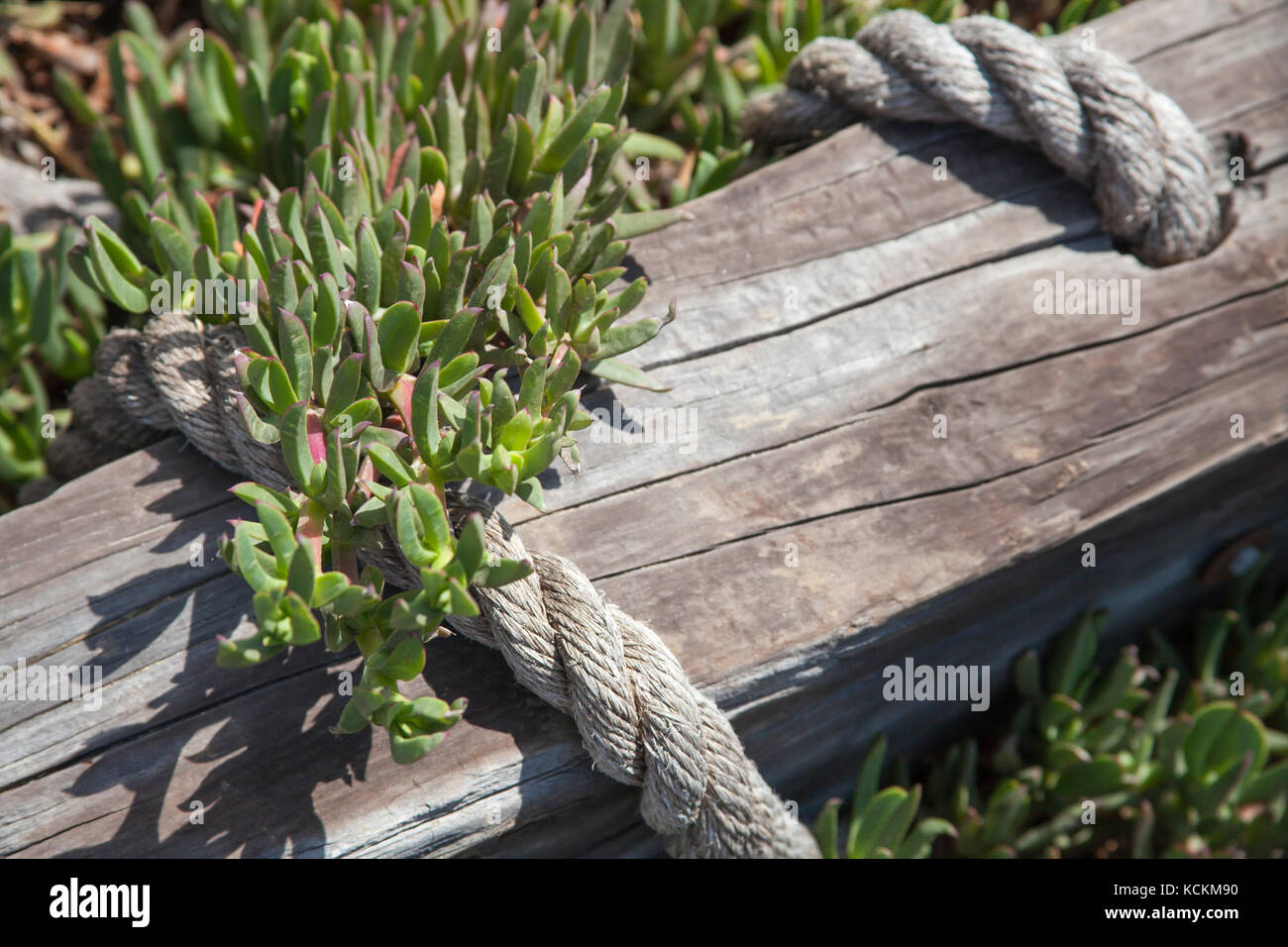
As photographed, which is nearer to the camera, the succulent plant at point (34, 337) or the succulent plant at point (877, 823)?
the succulent plant at point (877, 823)

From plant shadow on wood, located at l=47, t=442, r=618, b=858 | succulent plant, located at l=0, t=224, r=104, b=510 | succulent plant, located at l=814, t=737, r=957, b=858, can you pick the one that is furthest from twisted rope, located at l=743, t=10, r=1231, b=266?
succulent plant, located at l=0, t=224, r=104, b=510

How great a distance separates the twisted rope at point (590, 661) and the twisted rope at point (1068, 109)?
4.70ft

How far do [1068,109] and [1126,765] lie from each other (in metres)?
1.56

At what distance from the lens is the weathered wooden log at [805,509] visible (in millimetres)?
1586

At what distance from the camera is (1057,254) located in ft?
7.11

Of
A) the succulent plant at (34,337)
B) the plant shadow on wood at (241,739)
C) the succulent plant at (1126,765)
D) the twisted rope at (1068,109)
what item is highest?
the twisted rope at (1068,109)

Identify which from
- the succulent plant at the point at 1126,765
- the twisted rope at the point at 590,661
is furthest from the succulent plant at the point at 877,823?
the twisted rope at the point at 590,661

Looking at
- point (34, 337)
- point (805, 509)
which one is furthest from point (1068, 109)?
point (34, 337)

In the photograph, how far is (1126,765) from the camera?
7.56 ft

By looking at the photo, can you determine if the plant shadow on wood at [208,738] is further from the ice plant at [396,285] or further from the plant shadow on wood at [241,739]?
the ice plant at [396,285]

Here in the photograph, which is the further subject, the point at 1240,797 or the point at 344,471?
the point at 1240,797
